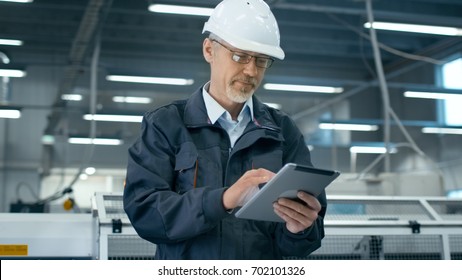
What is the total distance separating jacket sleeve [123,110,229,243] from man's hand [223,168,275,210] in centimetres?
2

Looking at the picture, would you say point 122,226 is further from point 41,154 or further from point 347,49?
point 41,154

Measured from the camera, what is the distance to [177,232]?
4.27 ft

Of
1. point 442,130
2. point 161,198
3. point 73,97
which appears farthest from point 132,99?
point 161,198

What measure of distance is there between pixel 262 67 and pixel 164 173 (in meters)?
0.32

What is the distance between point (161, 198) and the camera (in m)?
1.32

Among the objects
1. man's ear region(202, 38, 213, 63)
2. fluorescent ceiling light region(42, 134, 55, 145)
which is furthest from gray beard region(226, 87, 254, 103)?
fluorescent ceiling light region(42, 134, 55, 145)

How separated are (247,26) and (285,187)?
43cm

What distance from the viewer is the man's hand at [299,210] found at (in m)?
1.25

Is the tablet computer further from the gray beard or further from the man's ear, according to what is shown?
the man's ear

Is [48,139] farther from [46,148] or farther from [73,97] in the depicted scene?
[73,97]

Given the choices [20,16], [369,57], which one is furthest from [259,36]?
[369,57]

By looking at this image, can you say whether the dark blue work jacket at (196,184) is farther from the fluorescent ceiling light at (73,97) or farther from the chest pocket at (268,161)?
the fluorescent ceiling light at (73,97)

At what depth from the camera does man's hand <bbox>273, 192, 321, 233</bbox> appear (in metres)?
1.25

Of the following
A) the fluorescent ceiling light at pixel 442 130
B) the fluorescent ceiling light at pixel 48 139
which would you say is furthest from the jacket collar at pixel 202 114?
the fluorescent ceiling light at pixel 48 139
